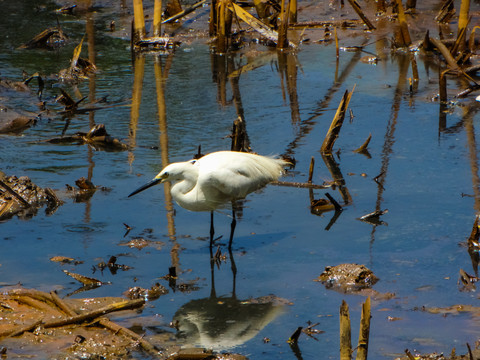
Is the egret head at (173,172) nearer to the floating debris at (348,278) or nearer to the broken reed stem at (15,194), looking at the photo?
the floating debris at (348,278)

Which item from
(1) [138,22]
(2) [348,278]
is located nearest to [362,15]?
(1) [138,22]

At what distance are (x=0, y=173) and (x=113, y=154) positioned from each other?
1.43 metres

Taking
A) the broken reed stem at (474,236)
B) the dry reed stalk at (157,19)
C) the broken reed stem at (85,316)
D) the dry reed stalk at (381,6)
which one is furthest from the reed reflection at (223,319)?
the dry reed stalk at (381,6)

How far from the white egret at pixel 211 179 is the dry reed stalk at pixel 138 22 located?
301 inches

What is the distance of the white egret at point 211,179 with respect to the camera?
568 centimetres

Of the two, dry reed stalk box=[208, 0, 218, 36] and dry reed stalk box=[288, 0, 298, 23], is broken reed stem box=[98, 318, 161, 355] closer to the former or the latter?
dry reed stalk box=[208, 0, 218, 36]

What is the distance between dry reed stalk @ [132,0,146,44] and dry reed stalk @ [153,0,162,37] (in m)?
0.23

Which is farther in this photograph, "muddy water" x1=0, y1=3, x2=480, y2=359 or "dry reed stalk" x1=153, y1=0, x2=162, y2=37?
"dry reed stalk" x1=153, y1=0, x2=162, y2=37

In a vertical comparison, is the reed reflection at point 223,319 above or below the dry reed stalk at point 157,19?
below

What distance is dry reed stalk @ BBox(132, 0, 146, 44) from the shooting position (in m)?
12.9

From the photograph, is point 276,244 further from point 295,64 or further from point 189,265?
point 295,64

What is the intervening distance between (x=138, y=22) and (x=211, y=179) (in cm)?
815

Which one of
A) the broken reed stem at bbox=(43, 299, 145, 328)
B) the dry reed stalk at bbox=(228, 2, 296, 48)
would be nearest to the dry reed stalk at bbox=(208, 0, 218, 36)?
the dry reed stalk at bbox=(228, 2, 296, 48)

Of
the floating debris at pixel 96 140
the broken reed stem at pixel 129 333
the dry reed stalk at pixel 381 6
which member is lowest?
the broken reed stem at pixel 129 333
